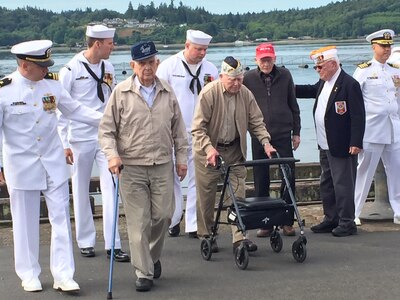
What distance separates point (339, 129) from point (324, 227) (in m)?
1.02

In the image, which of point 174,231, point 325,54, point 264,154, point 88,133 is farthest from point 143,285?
point 325,54

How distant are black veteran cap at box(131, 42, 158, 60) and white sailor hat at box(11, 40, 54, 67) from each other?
65 centimetres

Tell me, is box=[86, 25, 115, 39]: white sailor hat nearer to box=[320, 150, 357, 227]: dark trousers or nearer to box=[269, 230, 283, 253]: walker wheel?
box=[269, 230, 283, 253]: walker wheel

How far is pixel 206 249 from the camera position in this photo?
772cm

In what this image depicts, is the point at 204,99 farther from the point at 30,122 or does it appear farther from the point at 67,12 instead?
the point at 67,12

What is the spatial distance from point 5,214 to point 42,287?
2.81m

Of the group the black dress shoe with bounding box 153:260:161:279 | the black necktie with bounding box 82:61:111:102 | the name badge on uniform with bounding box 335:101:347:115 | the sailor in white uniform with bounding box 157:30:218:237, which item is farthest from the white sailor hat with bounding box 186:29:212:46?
the black dress shoe with bounding box 153:260:161:279

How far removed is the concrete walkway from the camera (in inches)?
261

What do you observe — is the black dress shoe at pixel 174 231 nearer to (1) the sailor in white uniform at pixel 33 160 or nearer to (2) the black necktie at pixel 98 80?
(2) the black necktie at pixel 98 80

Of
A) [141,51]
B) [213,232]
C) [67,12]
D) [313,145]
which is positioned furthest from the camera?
[67,12]

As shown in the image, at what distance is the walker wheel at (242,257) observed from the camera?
23.8 feet

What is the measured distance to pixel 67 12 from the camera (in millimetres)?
37406

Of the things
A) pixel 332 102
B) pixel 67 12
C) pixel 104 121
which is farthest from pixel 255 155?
pixel 67 12

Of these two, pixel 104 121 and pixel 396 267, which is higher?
pixel 104 121
